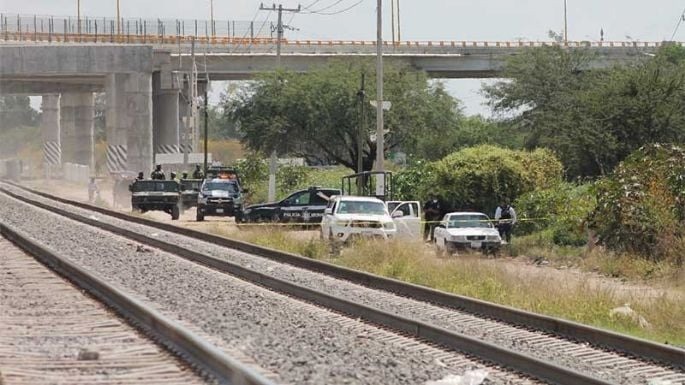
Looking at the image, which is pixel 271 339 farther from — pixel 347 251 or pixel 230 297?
pixel 347 251

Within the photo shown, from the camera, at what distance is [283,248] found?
3741 centimetres

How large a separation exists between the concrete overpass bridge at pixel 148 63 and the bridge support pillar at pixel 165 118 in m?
0.08

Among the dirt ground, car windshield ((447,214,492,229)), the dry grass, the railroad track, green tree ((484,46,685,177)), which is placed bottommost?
the dirt ground

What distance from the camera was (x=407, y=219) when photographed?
4034 centimetres

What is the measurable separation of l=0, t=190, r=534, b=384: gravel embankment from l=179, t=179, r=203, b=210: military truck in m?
32.2

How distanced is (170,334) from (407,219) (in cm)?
2673

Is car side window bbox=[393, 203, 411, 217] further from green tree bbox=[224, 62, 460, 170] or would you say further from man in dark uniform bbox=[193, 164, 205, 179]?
man in dark uniform bbox=[193, 164, 205, 179]

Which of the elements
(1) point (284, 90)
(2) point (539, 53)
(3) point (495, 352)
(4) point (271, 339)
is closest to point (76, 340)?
(4) point (271, 339)

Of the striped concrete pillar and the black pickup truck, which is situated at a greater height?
the striped concrete pillar

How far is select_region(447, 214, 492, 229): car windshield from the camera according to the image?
1494 inches

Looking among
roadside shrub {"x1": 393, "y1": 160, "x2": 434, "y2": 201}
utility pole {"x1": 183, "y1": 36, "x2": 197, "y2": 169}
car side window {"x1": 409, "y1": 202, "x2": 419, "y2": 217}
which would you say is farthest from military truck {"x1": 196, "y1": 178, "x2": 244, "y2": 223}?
utility pole {"x1": 183, "y1": 36, "x2": 197, "y2": 169}

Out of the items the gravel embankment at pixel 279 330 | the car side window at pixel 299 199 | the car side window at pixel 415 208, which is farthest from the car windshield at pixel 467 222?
the car side window at pixel 299 199

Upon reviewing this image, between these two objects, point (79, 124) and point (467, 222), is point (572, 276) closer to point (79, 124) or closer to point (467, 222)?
point (467, 222)

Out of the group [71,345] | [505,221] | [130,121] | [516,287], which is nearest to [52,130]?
[130,121]
